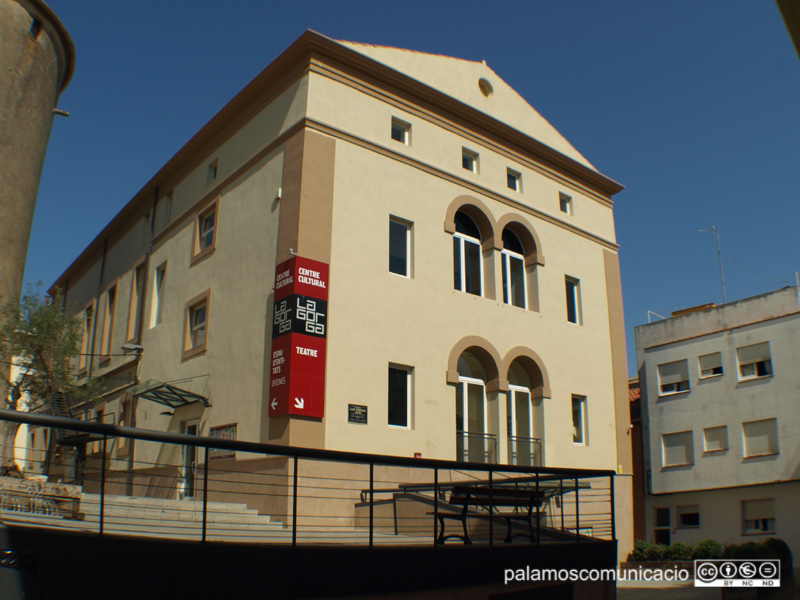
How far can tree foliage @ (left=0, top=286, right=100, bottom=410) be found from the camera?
20266mm

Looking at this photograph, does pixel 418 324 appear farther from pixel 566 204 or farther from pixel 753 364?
pixel 753 364

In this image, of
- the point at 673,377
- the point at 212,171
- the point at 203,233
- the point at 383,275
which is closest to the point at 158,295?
the point at 203,233

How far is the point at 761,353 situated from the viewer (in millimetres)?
29109

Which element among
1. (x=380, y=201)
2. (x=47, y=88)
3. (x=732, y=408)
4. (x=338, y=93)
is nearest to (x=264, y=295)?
(x=380, y=201)

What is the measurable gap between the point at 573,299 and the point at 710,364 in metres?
11.4

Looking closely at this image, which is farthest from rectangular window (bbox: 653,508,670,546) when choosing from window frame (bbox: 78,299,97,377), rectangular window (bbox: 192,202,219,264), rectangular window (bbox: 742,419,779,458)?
window frame (bbox: 78,299,97,377)

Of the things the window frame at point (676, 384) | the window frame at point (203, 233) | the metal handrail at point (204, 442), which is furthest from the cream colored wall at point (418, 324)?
the window frame at point (676, 384)

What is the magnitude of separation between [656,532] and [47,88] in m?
28.0

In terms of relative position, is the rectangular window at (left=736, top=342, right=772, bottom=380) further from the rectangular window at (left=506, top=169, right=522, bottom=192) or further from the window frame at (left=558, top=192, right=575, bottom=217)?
the rectangular window at (left=506, top=169, right=522, bottom=192)

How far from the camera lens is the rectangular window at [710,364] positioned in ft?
99.8

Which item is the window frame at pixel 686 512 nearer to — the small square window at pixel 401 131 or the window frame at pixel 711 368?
the window frame at pixel 711 368

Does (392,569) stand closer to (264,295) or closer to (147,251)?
(264,295)

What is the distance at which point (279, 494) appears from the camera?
34.3ft

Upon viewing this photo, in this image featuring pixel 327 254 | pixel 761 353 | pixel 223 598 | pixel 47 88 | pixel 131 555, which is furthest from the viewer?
pixel 761 353
